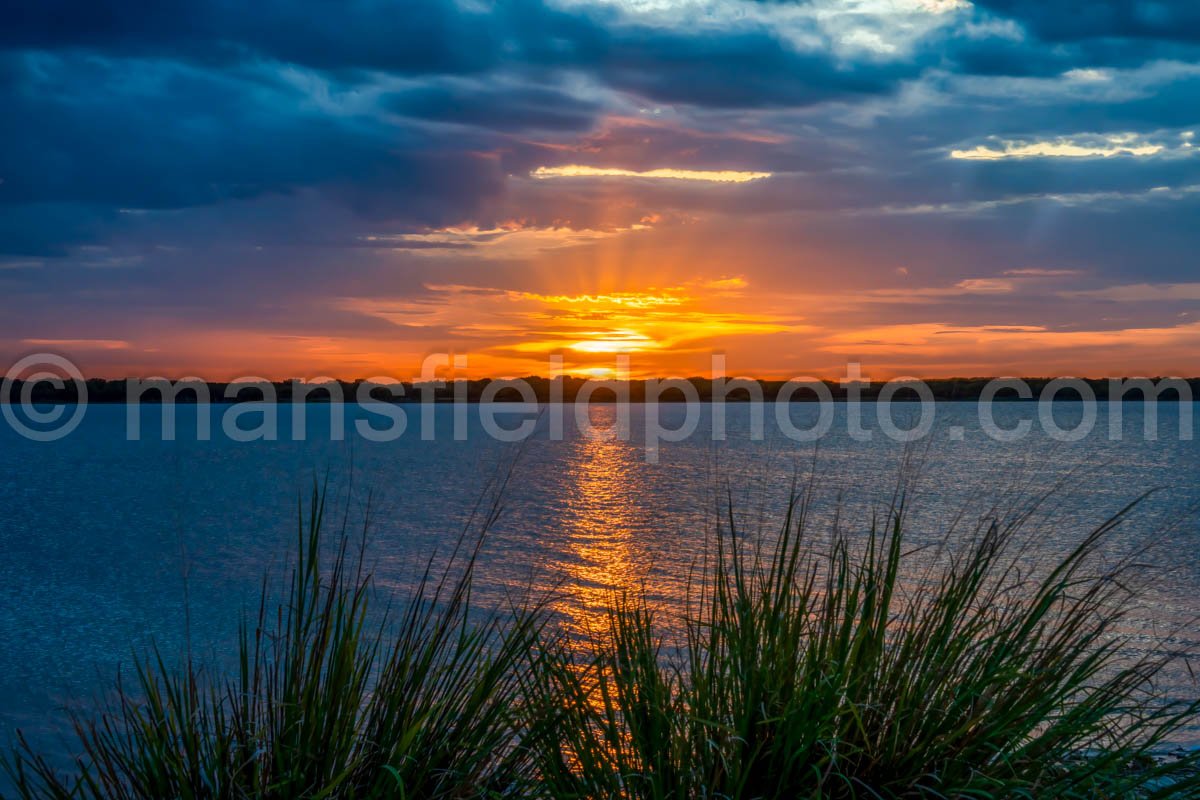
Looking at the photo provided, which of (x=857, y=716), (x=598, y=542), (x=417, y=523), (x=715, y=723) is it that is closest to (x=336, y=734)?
(x=715, y=723)

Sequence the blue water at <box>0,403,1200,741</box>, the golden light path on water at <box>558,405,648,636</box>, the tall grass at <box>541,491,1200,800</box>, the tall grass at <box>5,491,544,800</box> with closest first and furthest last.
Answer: the tall grass at <box>541,491,1200,800</box> → the tall grass at <box>5,491,544,800</box> → the blue water at <box>0,403,1200,741</box> → the golden light path on water at <box>558,405,648,636</box>

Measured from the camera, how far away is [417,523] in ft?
96.4

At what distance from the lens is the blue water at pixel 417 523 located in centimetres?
1351

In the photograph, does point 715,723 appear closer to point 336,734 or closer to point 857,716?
point 857,716

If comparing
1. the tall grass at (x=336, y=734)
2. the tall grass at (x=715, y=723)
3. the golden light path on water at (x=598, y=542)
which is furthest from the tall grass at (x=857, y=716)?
the golden light path on water at (x=598, y=542)

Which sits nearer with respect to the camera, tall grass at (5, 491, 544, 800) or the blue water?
tall grass at (5, 491, 544, 800)

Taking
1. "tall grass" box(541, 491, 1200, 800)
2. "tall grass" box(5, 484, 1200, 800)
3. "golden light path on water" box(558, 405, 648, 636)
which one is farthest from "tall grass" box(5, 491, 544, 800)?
"golden light path on water" box(558, 405, 648, 636)

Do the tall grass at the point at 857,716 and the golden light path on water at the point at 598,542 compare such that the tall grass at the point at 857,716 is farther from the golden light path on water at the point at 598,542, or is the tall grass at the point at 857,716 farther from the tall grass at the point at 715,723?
the golden light path on water at the point at 598,542

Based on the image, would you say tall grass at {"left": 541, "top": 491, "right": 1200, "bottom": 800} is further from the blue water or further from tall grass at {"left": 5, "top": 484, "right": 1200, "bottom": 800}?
the blue water

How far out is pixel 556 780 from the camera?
3.76 metres

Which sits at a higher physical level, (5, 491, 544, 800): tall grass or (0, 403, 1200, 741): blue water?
(5, 491, 544, 800): tall grass

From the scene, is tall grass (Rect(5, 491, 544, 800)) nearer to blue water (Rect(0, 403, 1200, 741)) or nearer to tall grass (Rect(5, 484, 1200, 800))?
tall grass (Rect(5, 484, 1200, 800))

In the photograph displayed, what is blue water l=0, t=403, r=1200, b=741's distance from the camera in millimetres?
13508

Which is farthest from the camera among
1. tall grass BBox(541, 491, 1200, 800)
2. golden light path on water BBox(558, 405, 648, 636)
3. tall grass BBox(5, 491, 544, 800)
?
golden light path on water BBox(558, 405, 648, 636)
